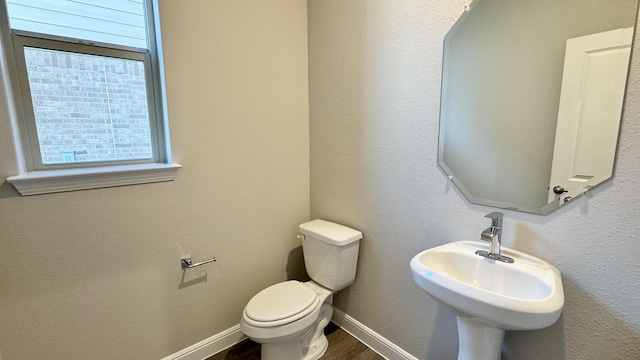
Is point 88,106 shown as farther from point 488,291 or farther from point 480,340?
point 480,340

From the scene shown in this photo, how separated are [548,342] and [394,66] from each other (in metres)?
1.34

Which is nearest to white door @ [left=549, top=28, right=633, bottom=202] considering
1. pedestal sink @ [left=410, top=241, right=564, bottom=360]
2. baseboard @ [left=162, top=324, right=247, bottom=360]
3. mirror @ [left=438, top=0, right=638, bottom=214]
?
mirror @ [left=438, top=0, right=638, bottom=214]

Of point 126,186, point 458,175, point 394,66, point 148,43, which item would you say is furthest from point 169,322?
point 394,66

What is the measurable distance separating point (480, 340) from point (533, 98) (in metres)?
0.94

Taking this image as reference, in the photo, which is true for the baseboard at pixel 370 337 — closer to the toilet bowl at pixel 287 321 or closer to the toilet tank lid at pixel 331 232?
the toilet bowl at pixel 287 321

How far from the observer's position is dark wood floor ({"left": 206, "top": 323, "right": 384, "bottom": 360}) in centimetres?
175

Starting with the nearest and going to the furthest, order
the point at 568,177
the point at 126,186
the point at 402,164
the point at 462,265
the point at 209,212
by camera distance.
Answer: the point at 568,177
the point at 462,265
the point at 126,186
the point at 402,164
the point at 209,212

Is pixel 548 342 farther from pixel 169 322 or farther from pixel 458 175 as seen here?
pixel 169 322

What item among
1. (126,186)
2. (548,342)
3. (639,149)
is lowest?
(548,342)

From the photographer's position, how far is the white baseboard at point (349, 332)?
1.67m

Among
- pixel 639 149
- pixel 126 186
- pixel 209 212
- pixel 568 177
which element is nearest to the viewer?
pixel 639 149

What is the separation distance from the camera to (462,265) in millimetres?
1258

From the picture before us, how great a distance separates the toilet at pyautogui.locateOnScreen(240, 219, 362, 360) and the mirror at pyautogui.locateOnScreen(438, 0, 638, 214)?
0.76 m

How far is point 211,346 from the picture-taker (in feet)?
5.79
